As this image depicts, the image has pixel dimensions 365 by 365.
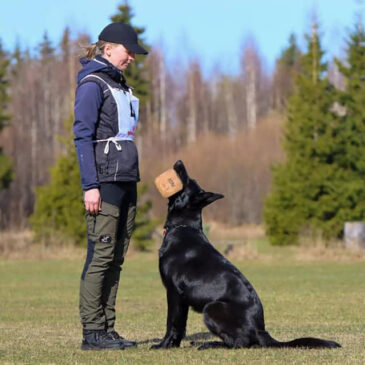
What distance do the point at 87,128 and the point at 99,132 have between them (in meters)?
0.13

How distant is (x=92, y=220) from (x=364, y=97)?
983 inches

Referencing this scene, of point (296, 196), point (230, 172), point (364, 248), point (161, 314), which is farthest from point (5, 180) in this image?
point (161, 314)

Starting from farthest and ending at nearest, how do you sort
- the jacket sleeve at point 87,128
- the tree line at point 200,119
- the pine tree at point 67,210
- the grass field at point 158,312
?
the tree line at point 200,119, the pine tree at point 67,210, the jacket sleeve at point 87,128, the grass field at point 158,312

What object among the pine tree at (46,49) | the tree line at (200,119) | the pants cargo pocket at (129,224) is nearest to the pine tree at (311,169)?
the tree line at (200,119)

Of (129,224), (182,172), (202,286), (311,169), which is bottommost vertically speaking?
(311,169)

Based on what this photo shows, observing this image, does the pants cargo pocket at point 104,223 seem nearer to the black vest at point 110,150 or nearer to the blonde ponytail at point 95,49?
the black vest at point 110,150

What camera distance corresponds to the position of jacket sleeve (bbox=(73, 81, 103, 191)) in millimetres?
5969

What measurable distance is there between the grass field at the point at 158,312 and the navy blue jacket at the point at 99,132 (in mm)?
1285

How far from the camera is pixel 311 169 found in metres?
27.7

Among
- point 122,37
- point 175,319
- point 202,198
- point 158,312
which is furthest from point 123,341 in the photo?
point 158,312

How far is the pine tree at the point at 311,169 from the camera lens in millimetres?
27175

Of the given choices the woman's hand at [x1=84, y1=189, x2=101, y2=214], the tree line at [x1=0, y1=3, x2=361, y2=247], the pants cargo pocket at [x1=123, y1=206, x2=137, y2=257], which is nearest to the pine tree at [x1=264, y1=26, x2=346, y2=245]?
the tree line at [x1=0, y1=3, x2=361, y2=247]

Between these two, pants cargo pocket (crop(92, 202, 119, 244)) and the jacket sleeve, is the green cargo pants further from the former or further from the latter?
the jacket sleeve

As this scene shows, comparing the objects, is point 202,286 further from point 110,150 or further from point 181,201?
point 110,150
